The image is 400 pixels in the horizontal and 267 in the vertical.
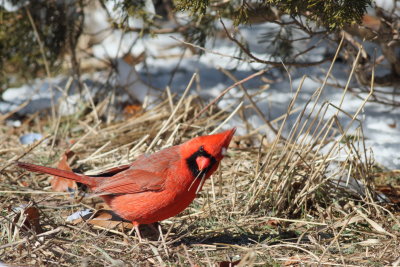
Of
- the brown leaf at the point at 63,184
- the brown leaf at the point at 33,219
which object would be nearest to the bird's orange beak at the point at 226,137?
the brown leaf at the point at 33,219

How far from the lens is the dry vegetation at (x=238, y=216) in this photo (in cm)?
290

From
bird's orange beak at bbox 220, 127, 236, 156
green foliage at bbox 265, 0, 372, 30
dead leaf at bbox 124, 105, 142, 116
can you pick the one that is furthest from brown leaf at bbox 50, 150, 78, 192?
green foliage at bbox 265, 0, 372, 30

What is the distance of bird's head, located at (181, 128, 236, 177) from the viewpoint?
9.57ft

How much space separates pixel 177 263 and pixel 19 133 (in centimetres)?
282

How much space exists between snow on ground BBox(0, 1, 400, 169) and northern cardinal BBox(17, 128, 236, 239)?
187 centimetres

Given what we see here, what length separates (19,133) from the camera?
5258 millimetres

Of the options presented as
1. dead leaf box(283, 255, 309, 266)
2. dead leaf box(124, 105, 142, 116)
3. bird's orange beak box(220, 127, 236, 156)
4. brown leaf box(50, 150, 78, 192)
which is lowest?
dead leaf box(124, 105, 142, 116)

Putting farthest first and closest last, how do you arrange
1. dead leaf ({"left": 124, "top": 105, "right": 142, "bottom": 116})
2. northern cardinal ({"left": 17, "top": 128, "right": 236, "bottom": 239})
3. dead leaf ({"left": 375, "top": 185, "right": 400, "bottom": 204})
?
1. dead leaf ({"left": 124, "top": 105, "right": 142, "bottom": 116})
2. dead leaf ({"left": 375, "top": 185, "right": 400, "bottom": 204})
3. northern cardinal ({"left": 17, "top": 128, "right": 236, "bottom": 239})

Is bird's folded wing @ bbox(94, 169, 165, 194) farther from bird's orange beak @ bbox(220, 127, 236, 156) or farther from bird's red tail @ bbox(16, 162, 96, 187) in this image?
bird's orange beak @ bbox(220, 127, 236, 156)

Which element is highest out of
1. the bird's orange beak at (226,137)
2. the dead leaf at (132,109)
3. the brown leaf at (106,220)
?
the bird's orange beak at (226,137)

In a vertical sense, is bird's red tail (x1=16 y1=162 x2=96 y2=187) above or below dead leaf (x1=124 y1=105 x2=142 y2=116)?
above

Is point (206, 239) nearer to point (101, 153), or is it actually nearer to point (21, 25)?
point (101, 153)

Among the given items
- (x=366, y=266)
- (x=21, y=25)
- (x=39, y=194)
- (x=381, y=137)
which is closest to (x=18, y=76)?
(x=21, y=25)

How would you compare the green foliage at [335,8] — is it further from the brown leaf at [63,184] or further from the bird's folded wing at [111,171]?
the brown leaf at [63,184]
